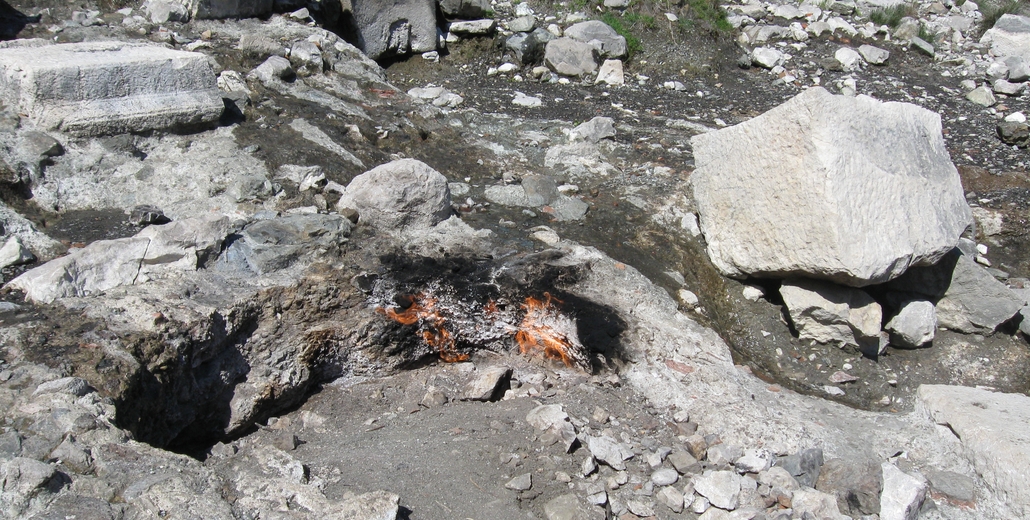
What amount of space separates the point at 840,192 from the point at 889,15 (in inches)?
212

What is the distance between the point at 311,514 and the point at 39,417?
2.86ft

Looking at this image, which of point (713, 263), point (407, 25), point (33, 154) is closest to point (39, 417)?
point (33, 154)

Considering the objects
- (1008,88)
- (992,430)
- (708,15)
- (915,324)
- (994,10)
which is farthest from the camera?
(994,10)

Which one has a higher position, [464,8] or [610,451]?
[464,8]

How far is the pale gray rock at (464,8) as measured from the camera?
6.86 meters

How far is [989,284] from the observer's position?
367 cm

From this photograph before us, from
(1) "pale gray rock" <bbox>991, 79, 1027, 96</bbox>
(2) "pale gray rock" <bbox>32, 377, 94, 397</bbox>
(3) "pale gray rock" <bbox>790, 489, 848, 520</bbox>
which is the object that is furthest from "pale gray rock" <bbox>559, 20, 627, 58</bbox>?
(2) "pale gray rock" <bbox>32, 377, 94, 397</bbox>

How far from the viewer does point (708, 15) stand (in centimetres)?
733

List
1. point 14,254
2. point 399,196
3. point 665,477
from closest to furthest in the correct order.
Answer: point 665,477 → point 14,254 → point 399,196

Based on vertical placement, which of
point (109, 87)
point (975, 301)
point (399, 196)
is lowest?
point (975, 301)

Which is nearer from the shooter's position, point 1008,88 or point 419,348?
point 419,348

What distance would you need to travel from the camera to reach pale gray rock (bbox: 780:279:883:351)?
351cm

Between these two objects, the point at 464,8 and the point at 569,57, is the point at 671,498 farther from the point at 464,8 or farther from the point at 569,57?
the point at 464,8

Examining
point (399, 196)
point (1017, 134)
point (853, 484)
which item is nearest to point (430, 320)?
point (399, 196)
